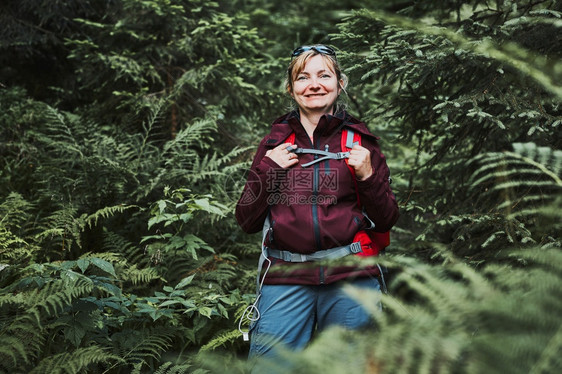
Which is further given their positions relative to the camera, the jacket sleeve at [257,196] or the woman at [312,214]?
the jacket sleeve at [257,196]

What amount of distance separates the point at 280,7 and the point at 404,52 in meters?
8.30

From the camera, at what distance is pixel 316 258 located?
265cm

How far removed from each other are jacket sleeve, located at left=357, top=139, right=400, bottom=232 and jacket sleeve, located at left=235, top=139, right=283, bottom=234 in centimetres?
52

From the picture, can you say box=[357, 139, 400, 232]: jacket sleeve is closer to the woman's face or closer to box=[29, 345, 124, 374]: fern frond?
the woman's face

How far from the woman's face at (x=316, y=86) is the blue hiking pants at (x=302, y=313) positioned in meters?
1.10

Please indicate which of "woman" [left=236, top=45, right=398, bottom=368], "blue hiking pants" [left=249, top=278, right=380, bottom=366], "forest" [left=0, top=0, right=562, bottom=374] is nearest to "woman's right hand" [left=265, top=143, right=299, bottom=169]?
"woman" [left=236, top=45, right=398, bottom=368]

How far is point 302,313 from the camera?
2.66 metres

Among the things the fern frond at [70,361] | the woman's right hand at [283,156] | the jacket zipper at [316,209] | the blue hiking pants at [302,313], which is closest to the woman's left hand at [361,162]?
the jacket zipper at [316,209]

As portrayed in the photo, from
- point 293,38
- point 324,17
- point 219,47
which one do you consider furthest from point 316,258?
point 324,17

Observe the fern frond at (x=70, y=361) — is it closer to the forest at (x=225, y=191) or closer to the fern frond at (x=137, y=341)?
the forest at (x=225, y=191)

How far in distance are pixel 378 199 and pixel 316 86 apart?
0.81 metres

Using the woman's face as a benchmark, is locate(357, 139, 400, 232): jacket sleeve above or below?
below

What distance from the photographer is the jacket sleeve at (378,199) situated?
2.71 meters

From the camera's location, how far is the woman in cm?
264
